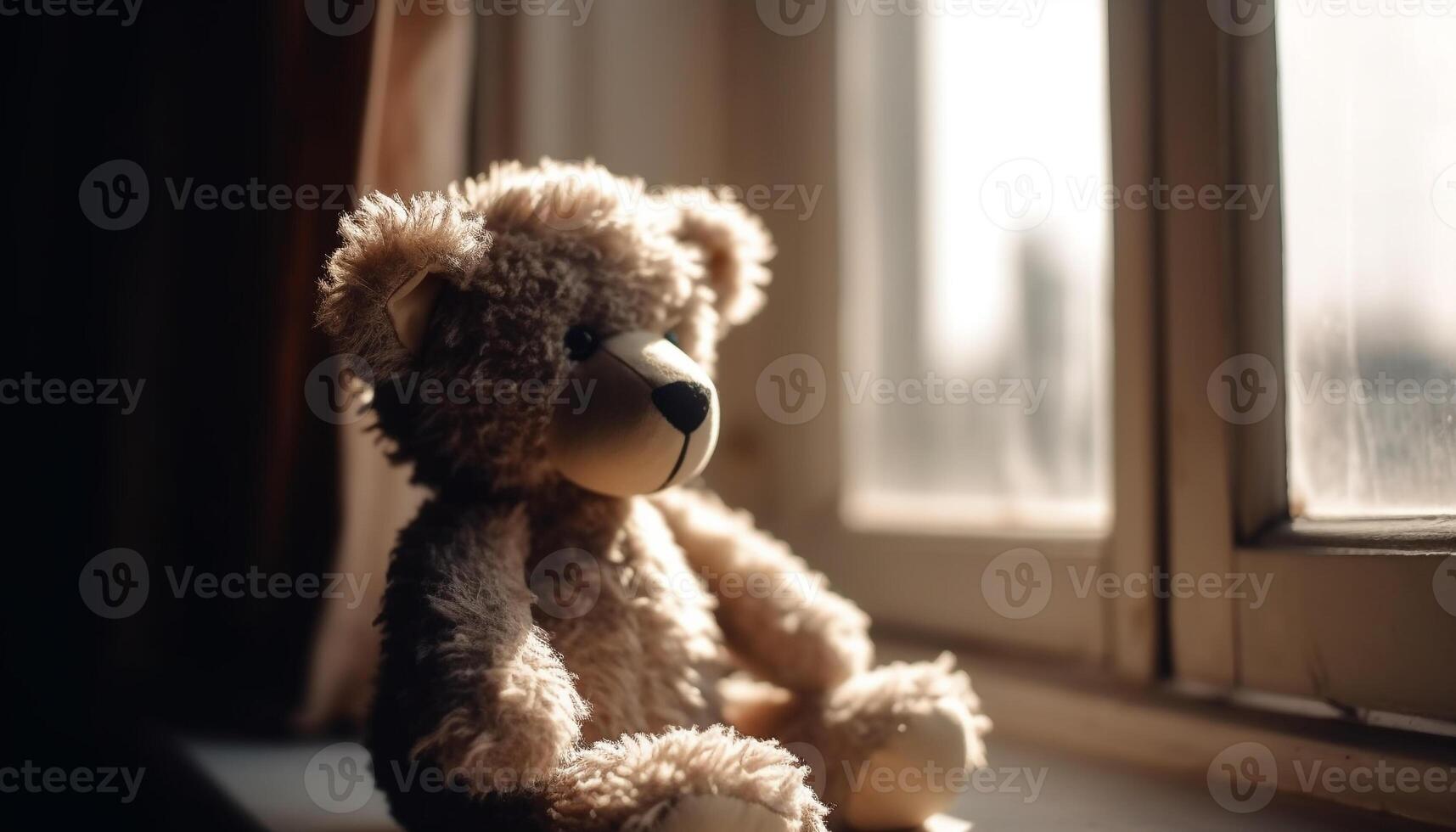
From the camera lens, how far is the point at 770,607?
0.73 m

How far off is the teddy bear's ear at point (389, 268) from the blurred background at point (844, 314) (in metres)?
0.11

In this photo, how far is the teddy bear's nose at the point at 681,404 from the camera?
58 centimetres

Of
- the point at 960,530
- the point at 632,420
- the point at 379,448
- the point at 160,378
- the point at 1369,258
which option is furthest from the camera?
the point at 160,378

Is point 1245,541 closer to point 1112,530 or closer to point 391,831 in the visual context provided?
point 1112,530

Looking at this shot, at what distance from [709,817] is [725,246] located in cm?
42

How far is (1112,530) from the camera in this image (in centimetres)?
83

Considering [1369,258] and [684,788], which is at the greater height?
[1369,258]

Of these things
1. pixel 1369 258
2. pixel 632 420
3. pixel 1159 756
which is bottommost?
pixel 1159 756

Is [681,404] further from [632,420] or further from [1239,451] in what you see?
[1239,451]

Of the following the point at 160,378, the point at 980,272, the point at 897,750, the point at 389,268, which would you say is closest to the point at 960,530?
the point at 980,272

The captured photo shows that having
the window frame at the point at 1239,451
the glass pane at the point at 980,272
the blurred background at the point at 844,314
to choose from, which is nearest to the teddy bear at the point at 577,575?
the blurred background at the point at 844,314

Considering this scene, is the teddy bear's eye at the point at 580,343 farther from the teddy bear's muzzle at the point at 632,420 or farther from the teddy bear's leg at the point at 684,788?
the teddy bear's leg at the point at 684,788

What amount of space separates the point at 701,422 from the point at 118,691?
0.87m

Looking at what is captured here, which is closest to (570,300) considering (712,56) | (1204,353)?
(1204,353)
